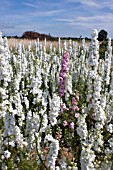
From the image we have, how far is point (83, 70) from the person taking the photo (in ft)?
32.8

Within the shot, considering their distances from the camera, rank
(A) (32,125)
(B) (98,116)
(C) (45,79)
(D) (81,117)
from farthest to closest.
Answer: (C) (45,79) < (B) (98,116) < (A) (32,125) < (D) (81,117)

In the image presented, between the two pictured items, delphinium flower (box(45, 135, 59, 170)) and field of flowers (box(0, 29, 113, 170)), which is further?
field of flowers (box(0, 29, 113, 170))

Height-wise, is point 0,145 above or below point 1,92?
below

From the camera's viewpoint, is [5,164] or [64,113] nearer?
[5,164]

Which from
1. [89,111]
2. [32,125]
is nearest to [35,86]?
[89,111]

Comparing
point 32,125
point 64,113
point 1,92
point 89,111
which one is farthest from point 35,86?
point 32,125

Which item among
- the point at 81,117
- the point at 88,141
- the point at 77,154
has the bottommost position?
the point at 77,154

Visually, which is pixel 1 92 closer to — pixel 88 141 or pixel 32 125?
pixel 32 125

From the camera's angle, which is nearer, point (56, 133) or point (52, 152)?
point (52, 152)

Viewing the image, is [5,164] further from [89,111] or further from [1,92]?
[89,111]

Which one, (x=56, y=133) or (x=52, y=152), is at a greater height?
(x=52, y=152)

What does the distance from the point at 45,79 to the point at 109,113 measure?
3.38m

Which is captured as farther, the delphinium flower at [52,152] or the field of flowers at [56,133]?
the field of flowers at [56,133]

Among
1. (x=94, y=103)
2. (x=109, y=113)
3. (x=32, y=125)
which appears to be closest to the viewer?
(x=32, y=125)
